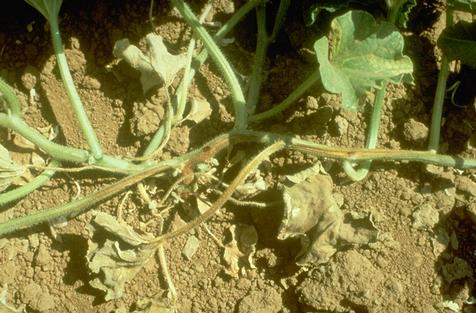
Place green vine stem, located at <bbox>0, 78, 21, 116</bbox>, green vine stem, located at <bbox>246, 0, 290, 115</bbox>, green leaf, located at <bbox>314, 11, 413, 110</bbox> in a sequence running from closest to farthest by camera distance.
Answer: green leaf, located at <bbox>314, 11, 413, 110</bbox> → green vine stem, located at <bbox>0, 78, 21, 116</bbox> → green vine stem, located at <bbox>246, 0, 290, 115</bbox>

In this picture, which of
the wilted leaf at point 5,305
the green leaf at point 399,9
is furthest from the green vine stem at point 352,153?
the wilted leaf at point 5,305

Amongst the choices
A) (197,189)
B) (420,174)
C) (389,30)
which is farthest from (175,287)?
(389,30)

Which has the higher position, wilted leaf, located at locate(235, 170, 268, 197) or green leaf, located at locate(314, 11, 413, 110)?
green leaf, located at locate(314, 11, 413, 110)

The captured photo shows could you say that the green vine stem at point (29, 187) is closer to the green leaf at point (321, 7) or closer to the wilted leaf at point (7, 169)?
the wilted leaf at point (7, 169)

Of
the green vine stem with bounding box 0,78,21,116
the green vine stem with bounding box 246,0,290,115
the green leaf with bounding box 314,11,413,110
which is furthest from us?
the green vine stem with bounding box 246,0,290,115

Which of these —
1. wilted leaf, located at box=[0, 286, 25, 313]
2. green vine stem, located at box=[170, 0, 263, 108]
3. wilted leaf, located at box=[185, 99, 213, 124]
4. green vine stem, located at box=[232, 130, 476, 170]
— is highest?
green vine stem, located at box=[170, 0, 263, 108]

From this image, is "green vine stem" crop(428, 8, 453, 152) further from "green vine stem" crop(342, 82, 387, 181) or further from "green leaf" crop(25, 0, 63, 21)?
"green leaf" crop(25, 0, 63, 21)

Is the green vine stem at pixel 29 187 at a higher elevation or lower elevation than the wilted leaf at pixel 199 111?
lower

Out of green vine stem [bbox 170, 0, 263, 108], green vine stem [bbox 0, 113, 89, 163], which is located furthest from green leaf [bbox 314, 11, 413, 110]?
green vine stem [bbox 0, 113, 89, 163]
